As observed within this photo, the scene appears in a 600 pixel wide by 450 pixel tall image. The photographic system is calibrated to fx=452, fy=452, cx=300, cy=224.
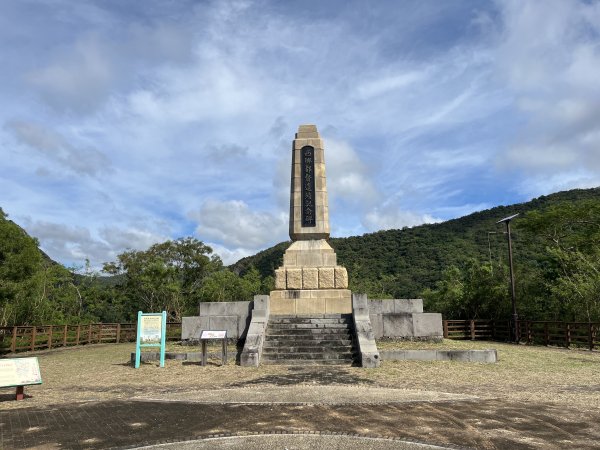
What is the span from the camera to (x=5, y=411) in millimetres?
6965

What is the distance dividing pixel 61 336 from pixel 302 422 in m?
17.1

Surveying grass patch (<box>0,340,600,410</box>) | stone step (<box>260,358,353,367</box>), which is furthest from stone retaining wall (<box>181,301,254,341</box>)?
stone step (<box>260,358,353,367</box>)

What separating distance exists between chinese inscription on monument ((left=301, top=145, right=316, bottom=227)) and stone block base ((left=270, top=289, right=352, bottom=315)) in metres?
2.58

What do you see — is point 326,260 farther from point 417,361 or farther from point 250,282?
point 250,282

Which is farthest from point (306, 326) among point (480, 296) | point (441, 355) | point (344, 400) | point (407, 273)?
point (407, 273)

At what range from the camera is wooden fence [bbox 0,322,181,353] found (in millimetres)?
16906

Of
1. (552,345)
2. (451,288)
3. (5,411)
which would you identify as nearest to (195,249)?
(451,288)

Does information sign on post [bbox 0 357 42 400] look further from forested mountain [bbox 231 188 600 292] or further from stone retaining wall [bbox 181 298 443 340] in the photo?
forested mountain [bbox 231 188 600 292]

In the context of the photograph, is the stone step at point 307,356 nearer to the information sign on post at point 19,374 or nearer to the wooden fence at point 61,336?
the information sign on post at point 19,374

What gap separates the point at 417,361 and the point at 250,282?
2765cm

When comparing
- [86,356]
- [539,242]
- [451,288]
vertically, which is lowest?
[86,356]

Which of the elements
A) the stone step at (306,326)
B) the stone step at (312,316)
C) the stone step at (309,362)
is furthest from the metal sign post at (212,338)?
the stone step at (312,316)

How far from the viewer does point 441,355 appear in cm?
1198

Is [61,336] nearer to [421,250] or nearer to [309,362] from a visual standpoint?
[309,362]
